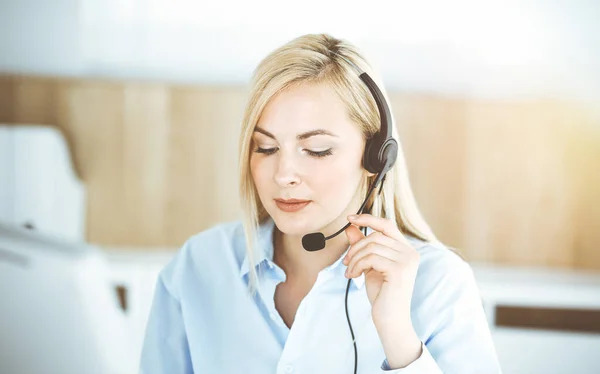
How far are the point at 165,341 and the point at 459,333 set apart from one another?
0.50m

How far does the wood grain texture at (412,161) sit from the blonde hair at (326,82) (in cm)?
103

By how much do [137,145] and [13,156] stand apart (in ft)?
1.41

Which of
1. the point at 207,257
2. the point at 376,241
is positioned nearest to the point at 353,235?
the point at 376,241

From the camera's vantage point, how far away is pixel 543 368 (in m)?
1.93

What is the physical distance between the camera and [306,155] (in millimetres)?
1019

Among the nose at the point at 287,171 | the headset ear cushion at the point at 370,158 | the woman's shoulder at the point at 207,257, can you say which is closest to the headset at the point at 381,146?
the headset ear cushion at the point at 370,158

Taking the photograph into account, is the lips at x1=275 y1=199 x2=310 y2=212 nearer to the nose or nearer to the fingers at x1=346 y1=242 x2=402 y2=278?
the nose

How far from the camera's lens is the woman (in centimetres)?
101

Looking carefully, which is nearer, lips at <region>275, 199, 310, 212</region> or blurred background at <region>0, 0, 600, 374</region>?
lips at <region>275, 199, 310, 212</region>

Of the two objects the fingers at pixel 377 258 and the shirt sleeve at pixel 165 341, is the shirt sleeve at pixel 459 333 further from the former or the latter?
the shirt sleeve at pixel 165 341

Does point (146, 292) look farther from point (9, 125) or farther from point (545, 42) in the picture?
point (545, 42)

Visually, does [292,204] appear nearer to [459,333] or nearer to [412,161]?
[459,333]

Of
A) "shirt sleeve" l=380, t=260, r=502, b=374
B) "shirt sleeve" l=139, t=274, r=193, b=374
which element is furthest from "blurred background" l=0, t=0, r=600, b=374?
"shirt sleeve" l=380, t=260, r=502, b=374

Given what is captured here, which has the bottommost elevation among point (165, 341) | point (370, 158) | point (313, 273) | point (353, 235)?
point (165, 341)
